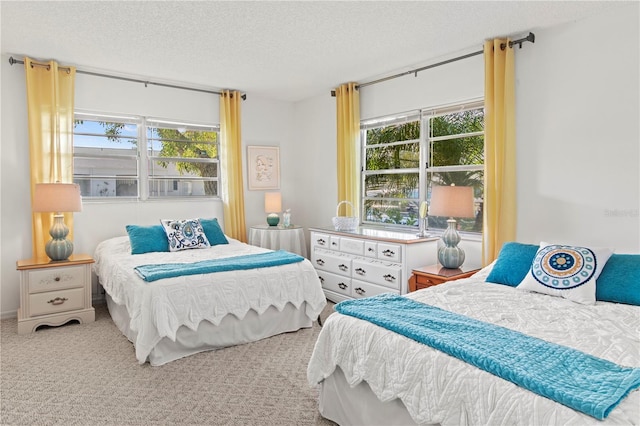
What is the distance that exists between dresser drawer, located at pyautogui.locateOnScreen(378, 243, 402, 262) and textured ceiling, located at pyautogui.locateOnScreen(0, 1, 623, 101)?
5.95 feet

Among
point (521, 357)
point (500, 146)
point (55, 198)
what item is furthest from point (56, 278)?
point (500, 146)

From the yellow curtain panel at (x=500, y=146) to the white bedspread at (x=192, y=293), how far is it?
5.37 feet

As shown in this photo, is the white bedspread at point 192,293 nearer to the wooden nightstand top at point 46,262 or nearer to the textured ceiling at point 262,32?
the wooden nightstand top at point 46,262

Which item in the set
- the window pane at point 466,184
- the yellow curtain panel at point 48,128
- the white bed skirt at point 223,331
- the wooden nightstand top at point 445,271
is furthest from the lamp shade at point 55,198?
the window pane at point 466,184

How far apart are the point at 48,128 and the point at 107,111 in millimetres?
627

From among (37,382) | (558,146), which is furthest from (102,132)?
(558,146)

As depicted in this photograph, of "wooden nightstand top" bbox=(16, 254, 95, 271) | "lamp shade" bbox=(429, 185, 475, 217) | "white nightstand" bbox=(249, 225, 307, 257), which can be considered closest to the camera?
"lamp shade" bbox=(429, 185, 475, 217)

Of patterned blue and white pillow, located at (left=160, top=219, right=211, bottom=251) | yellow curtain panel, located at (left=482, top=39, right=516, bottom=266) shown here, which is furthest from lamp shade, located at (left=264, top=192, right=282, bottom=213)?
yellow curtain panel, located at (left=482, top=39, right=516, bottom=266)

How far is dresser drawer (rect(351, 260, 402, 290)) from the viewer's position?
382 centimetres

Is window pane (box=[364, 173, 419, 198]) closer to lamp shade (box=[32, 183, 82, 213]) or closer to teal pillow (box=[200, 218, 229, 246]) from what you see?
teal pillow (box=[200, 218, 229, 246])

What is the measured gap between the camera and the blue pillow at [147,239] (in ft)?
13.4

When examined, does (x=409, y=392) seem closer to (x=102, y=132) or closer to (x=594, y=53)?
(x=594, y=53)

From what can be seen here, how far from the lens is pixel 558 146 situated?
325 cm

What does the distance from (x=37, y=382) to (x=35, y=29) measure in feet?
8.79
